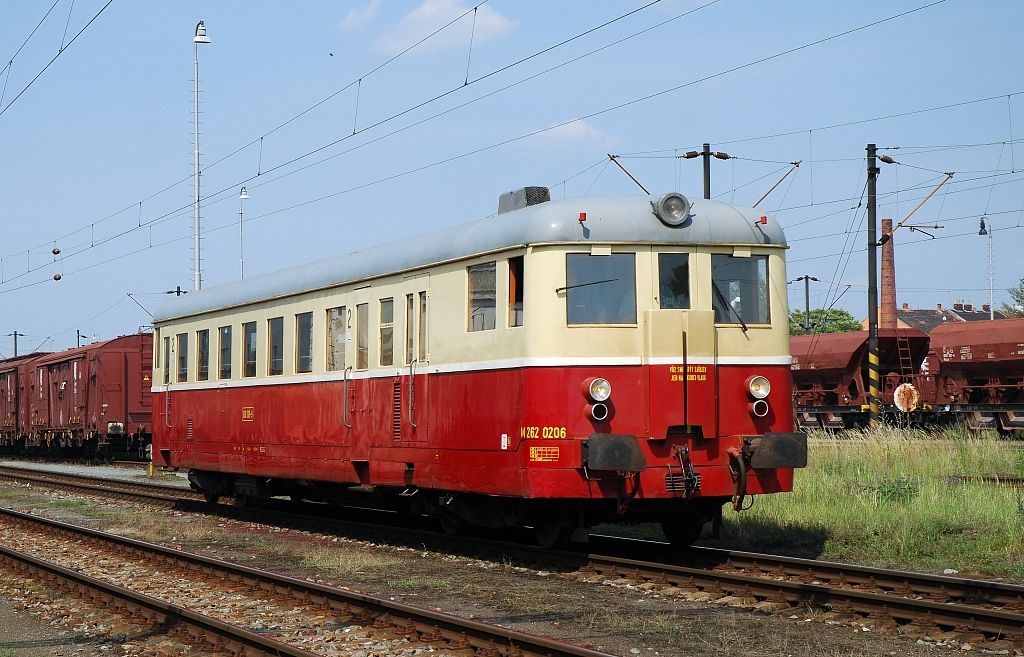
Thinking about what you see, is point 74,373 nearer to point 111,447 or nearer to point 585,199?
point 111,447

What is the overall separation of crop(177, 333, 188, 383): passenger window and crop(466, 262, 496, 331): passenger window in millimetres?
8246

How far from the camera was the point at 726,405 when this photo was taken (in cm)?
1140

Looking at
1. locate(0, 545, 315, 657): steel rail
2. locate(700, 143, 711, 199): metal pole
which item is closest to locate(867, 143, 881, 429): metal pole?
locate(700, 143, 711, 199): metal pole

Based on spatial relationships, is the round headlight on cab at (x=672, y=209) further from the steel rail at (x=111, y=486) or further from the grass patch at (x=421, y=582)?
the steel rail at (x=111, y=486)

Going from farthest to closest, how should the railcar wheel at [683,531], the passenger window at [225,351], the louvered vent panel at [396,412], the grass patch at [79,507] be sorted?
the grass patch at [79,507]
the passenger window at [225,351]
the louvered vent panel at [396,412]
the railcar wheel at [683,531]

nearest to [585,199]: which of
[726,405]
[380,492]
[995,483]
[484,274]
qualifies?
[484,274]

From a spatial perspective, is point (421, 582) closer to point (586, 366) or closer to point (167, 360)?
point (586, 366)

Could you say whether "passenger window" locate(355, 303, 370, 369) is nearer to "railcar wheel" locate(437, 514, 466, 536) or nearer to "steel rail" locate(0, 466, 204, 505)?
"railcar wheel" locate(437, 514, 466, 536)

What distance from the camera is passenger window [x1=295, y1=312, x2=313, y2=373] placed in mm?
15414

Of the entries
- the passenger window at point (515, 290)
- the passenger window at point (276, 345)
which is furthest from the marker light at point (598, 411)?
the passenger window at point (276, 345)

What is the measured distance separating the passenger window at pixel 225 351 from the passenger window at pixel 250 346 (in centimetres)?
60

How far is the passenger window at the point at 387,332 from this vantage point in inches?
538

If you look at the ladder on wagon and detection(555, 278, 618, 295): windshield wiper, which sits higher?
the ladder on wagon

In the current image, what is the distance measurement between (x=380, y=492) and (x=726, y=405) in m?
4.82
